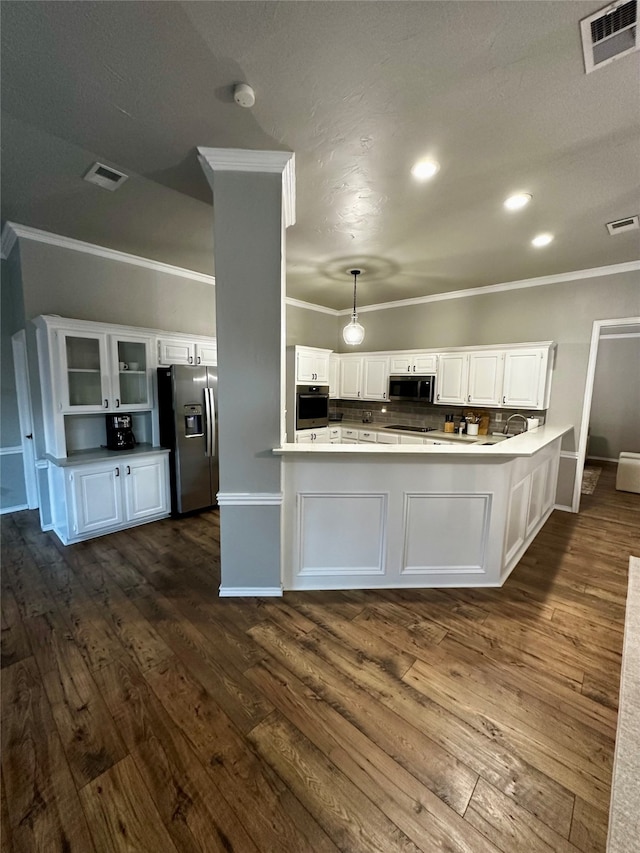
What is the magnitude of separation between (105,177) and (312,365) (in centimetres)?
352

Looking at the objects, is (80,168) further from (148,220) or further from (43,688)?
(43,688)

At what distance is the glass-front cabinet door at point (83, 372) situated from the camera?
3.31 metres

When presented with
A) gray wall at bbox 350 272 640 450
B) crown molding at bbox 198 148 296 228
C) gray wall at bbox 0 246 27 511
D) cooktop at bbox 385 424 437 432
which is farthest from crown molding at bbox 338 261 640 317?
gray wall at bbox 0 246 27 511

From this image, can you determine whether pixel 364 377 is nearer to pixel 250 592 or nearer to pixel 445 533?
pixel 445 533

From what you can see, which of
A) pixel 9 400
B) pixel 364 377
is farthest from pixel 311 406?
pixel 9 400

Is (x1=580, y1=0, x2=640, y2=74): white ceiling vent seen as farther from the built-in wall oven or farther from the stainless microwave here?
the built-in wall oven

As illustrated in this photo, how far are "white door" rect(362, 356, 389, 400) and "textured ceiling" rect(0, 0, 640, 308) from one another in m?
2.58

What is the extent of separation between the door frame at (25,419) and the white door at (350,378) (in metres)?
4.45

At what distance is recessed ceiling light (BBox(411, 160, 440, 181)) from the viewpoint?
7.07 feet

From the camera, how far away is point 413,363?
5.26 meters

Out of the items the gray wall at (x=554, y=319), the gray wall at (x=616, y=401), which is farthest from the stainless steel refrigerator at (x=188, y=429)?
the gray wall at (x=616, y=401)

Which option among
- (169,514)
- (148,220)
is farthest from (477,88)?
(169,514)

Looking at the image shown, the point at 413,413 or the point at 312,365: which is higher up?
the point at 312,365

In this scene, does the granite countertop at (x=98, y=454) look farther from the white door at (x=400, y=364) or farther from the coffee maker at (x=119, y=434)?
the white door at (x=400, y=364)
